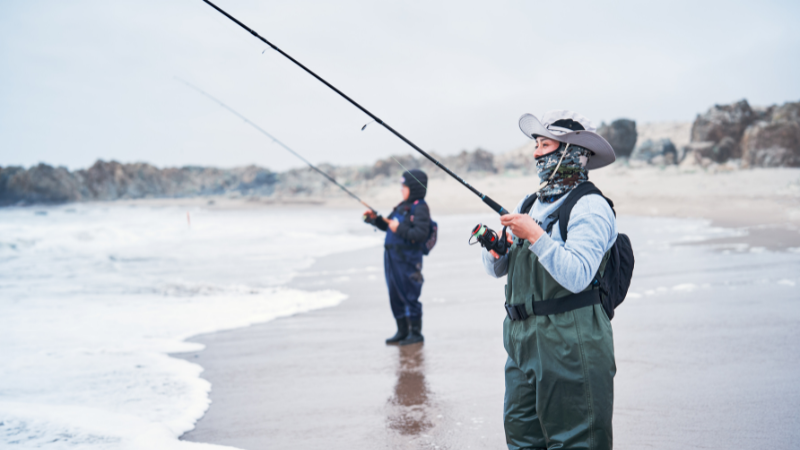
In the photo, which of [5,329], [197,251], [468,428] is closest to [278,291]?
[5,329]

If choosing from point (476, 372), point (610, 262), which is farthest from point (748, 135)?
point (610, 262)

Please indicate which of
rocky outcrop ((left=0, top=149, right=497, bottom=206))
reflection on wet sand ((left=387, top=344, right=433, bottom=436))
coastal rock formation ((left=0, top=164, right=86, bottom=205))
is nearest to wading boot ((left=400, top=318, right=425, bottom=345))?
reflection on wet sand ((left=387, top=344, right=433, bottom=436))

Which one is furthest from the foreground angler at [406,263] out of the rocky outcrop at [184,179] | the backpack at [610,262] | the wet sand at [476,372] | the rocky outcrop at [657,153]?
the rocky outcrop at [184,179]

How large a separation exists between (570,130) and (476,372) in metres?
2.79

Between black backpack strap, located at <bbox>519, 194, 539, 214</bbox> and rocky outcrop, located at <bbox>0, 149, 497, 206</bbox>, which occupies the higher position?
rocky outcrop, located at <bbox>0, 149, 497, 206</bbox>

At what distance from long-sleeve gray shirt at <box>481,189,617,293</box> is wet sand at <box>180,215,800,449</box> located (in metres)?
1.60

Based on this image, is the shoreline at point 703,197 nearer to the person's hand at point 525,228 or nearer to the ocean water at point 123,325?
the ocean water at point 123,325

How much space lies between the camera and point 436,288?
27.3 feet

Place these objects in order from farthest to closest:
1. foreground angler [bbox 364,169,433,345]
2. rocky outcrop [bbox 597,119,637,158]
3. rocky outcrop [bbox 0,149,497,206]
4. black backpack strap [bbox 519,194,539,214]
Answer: rocky outcrop [bbox 0,149,497,206]
rocky outcrop [bbox 597,119,637,158]
foreground angler [bbox 364,169,433,345]
black backpack strap [bbox 519,194,539,214]

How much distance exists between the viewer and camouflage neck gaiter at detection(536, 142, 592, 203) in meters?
2.14

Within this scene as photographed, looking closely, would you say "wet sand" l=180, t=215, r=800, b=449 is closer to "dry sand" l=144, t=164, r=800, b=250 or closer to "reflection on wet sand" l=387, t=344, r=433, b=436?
"reflection on wet sand" l=387, t=344, r=433, b=436

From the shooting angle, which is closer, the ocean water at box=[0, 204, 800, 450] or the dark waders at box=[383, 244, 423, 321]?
the ocean water at box=[0, 204, 800, 450]

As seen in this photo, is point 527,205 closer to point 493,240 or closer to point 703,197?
point 493,240

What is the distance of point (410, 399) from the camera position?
13.1 ft
